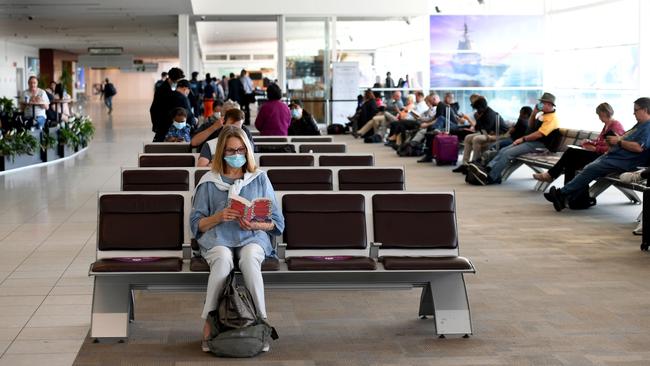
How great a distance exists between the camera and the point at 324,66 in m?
30.5

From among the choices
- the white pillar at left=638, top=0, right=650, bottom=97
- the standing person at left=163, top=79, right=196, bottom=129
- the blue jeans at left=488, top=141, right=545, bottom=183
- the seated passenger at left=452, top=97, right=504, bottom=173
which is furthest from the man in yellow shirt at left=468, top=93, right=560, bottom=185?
the white pillar at left=638, top=0, right=650, bottom=97

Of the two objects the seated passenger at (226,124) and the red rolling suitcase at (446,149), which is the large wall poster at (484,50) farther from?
the seated passenger at (226,124)

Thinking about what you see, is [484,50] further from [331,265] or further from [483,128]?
[331,265]

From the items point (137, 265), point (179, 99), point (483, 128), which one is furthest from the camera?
point (483, 128)

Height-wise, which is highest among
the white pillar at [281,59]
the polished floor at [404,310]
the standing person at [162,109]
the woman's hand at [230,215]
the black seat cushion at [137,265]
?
the white pillar at [281,59]

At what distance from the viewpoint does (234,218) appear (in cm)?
580

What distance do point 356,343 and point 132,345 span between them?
4.17 feet

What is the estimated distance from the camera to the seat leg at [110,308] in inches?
228

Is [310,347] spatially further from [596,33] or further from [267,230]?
[596,33]

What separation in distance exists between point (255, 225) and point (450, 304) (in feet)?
4.06

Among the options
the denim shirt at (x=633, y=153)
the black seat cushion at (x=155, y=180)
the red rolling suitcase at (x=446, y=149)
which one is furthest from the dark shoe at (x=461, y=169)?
the black seat cushion at (x=155, y=180)

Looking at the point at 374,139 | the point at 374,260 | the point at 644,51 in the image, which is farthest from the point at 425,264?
the point at 374,139

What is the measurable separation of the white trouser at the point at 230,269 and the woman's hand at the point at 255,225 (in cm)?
12

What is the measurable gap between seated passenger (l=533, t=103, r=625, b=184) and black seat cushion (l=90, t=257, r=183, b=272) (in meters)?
7.16
